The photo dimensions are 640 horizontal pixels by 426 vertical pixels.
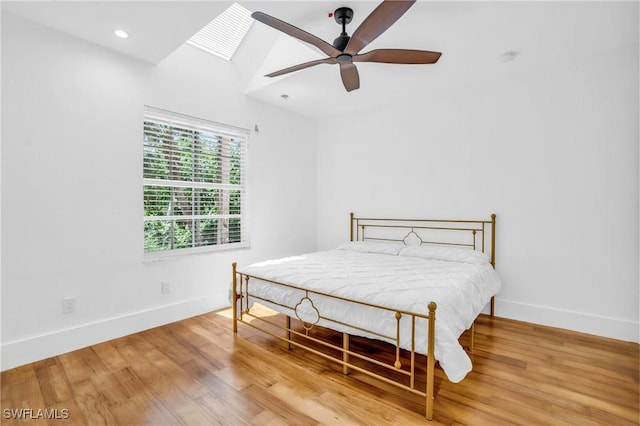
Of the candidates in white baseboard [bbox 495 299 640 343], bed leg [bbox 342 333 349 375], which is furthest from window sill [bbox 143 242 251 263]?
white baseboard [bbox 495 299 640 343]

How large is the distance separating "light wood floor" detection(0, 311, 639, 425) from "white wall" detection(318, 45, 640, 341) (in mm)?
490

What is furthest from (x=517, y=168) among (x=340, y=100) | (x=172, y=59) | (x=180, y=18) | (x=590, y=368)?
(x=172, y=59)

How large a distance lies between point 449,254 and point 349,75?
2014 millimetres

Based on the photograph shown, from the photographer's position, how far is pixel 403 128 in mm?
4012

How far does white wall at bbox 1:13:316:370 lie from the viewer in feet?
7.60

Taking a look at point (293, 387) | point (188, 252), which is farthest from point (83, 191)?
point (293, 387)

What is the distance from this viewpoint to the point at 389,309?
1876 mm

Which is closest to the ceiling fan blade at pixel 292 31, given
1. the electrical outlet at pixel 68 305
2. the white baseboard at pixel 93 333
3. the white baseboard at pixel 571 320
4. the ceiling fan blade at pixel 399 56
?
the ceiling fan blade at pixel 399 56

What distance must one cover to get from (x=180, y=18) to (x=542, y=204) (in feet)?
11.8

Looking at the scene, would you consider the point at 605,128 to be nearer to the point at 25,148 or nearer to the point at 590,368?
the point at 590,368

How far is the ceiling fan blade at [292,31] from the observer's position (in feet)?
5.88

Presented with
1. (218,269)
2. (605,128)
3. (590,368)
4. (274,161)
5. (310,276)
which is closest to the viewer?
(590,368)

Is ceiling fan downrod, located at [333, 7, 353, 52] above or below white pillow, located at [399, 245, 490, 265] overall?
above

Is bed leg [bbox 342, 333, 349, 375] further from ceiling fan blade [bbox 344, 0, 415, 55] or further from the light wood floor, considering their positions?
ceiling fan blade [bbox 344, 0, 415, 55]
